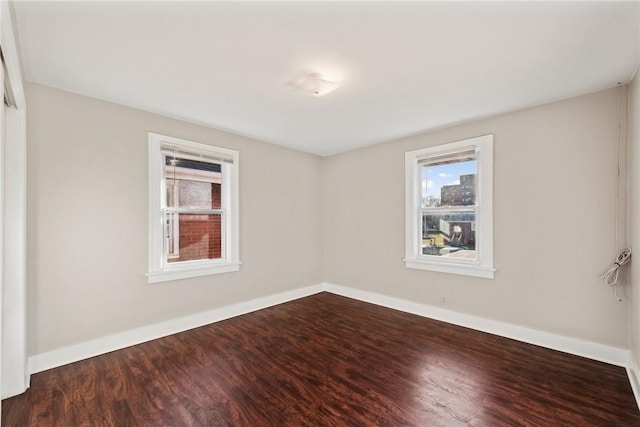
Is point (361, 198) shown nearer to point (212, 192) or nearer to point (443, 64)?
point (212, 192)

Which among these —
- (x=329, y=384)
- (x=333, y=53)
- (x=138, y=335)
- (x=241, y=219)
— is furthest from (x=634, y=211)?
(x=138, y=335)

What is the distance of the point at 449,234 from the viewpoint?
3.72 metres

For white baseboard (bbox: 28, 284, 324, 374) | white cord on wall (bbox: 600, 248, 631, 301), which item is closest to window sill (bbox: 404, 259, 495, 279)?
white cord on wall (bbox: 600, 248, 631, 301)

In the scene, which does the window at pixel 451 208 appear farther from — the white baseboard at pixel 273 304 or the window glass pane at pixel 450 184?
the white baseboard at pixel 273 304

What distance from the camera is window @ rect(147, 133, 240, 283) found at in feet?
10.4

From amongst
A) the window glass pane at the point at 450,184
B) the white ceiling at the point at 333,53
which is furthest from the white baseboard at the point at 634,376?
the white ceiling at the point at 333,53

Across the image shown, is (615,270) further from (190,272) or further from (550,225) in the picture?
(190,272)

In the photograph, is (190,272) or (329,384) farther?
(190,272)

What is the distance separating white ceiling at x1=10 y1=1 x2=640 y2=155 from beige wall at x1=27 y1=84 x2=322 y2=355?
25 centimetres

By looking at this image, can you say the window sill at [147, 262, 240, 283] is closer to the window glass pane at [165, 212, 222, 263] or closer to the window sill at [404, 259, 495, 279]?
the window glass pane at [165, 212, 222, 263]

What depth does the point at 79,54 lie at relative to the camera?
6.79 ft

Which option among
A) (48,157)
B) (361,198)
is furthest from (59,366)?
(361,198)

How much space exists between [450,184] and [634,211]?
5.46 feet

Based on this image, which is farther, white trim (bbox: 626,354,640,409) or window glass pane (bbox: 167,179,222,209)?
window glass pane (bbox: 167,179,222,209)
